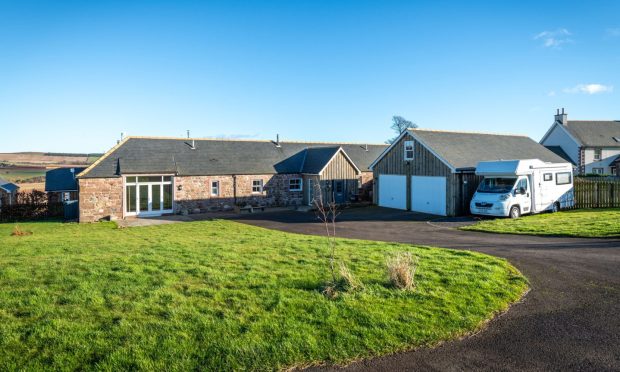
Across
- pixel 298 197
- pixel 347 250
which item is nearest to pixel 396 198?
pixel 298 197

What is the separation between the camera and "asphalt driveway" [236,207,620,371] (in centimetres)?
562

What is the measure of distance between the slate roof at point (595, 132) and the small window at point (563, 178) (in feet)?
81.8

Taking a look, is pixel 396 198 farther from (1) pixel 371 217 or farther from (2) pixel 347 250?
(2) pixel 347 250

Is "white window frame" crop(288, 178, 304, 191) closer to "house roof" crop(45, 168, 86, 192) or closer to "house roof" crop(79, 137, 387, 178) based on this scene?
"house roof" crop(79, 137, 387, 178)

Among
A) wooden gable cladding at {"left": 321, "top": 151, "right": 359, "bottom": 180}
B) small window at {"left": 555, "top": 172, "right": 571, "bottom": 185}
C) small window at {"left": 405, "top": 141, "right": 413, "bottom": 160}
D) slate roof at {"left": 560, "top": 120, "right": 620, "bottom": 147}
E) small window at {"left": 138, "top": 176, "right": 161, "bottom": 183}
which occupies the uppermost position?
slate roof at {"left": 560, "top": 120, "right": 620, "bottom": 147}

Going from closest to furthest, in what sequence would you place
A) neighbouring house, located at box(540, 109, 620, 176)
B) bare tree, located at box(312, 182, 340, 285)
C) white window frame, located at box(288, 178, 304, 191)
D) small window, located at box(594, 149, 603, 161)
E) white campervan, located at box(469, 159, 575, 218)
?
bare tree, located at box(312, 182, 340, 285) < white campervan, located at box(469, 159, 575, 218) < white window frame, located at box(288, 178, 304, 191) < neighbouring house, located at box(540, 109, 620, 176) < small window, located at box(594, 149, 603, 161)

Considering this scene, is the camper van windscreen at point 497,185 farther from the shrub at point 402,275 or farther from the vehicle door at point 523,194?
the shrub at point 402,275

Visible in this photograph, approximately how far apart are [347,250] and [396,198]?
17983 mm

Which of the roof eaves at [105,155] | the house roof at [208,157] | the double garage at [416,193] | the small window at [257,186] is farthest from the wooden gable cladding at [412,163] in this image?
the roof eaves at [105,155]

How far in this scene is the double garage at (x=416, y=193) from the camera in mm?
25984

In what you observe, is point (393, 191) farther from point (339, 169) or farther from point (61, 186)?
point (61, 186)

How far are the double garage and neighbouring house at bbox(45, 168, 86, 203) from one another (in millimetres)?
24418

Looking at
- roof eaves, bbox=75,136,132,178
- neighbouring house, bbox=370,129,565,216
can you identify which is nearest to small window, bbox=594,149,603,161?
neighbouring house, bbox=370,129,565,216

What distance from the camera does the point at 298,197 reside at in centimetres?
3453
